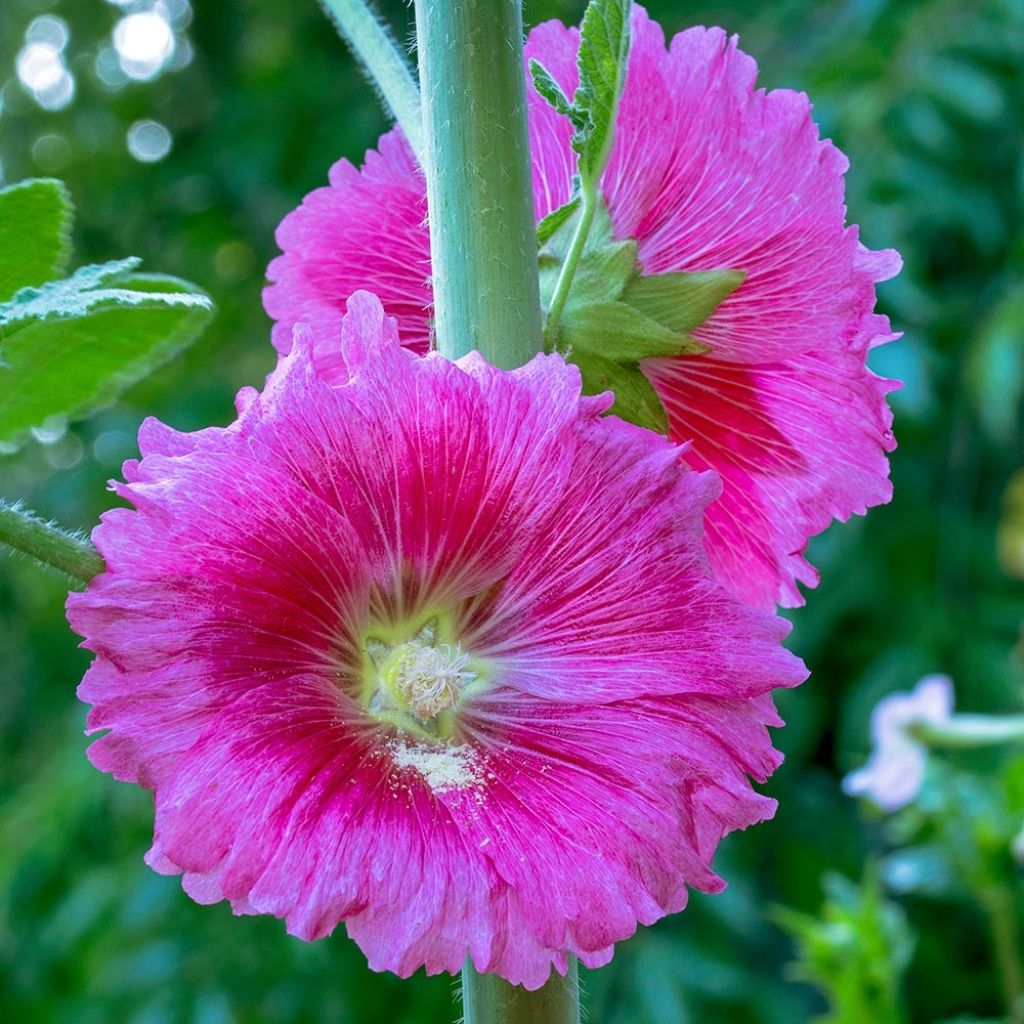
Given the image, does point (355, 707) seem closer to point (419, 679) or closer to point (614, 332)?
point (419, 679)

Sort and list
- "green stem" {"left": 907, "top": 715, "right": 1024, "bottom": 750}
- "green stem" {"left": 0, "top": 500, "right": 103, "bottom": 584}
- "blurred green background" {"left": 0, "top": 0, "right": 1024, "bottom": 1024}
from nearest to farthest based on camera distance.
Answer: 1. "green stem" {"left": 0, "top": 500, "right": 103, "bottom": 584}
2. "green stem" {"left": 907, "top": 715, "right": 1024, "bottom": 750}
3. "blurred green background" {"left": 0, "top": 0, "right": 1024, "bottom": 1024}

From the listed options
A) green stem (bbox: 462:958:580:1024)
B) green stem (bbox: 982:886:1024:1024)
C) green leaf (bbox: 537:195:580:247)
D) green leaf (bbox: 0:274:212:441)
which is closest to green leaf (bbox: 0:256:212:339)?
green leaf (bbox: 0:274:212:441)

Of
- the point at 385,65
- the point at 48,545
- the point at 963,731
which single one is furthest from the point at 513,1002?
the point at 963,731

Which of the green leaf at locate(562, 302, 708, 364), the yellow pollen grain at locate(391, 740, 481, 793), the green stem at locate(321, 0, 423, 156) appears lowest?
the yellow pollen grain at locate(391, 740, 481, 793)

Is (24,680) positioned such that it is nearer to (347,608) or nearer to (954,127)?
(954,127)

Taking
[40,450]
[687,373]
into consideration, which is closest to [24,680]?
[40,450]

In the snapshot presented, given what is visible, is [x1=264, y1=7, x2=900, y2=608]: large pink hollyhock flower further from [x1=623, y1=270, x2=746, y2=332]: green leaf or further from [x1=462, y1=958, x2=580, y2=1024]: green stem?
[x1=462, y1=958, x2=580, y2=1024]: green stem
